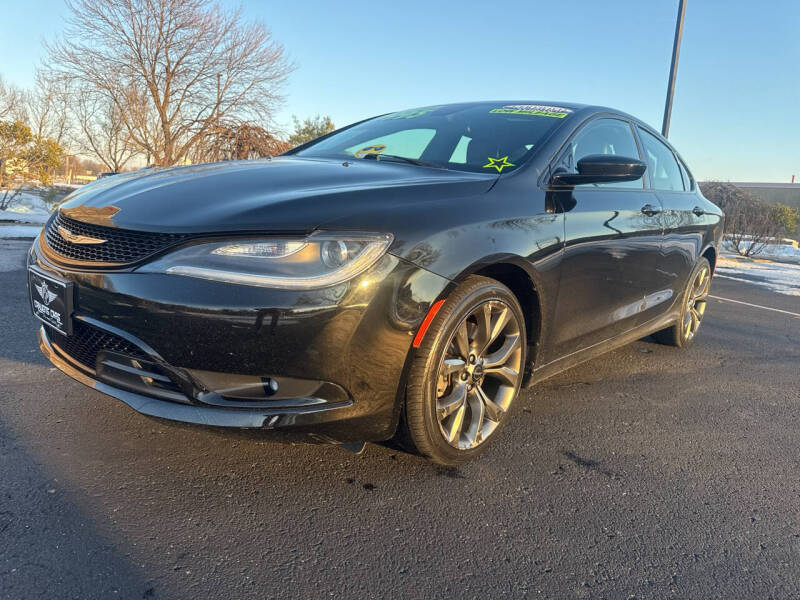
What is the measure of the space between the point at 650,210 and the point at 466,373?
1.84 m

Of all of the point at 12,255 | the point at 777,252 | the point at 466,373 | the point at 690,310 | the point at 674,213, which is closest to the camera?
the point at 466,373

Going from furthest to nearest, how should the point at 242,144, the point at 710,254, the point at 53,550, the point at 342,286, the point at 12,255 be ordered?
the point at 242,144, the point at 12,255, the point at 710,254, the point at 342,286, the point at 53,550

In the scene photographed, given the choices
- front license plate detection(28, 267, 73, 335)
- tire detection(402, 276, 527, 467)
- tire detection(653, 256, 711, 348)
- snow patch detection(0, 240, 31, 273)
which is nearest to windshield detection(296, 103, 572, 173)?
tire detection(402, 276, 527, 467)

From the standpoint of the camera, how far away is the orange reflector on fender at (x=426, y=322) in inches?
78.0

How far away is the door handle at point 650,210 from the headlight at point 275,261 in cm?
218

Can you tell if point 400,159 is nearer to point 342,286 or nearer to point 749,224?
point 342,286

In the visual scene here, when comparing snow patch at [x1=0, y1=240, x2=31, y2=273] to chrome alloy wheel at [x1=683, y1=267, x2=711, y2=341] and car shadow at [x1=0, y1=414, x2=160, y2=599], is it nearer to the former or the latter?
car shadow at [x1=0, y1=414, x2=160, y2=599]

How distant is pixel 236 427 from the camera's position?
1.78m

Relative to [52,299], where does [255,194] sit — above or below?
above

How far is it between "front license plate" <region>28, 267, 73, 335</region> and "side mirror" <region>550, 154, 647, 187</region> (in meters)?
2.00

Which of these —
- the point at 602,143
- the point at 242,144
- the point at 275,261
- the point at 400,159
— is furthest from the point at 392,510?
the point at 242,144

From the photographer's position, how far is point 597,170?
2.59 metres

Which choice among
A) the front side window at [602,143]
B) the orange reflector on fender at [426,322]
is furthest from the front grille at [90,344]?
the front side window at [602,143]

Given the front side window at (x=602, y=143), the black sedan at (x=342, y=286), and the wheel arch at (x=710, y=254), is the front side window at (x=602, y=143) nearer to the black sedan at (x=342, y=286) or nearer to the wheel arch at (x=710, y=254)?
the black sedan at (x=342, y=286)
